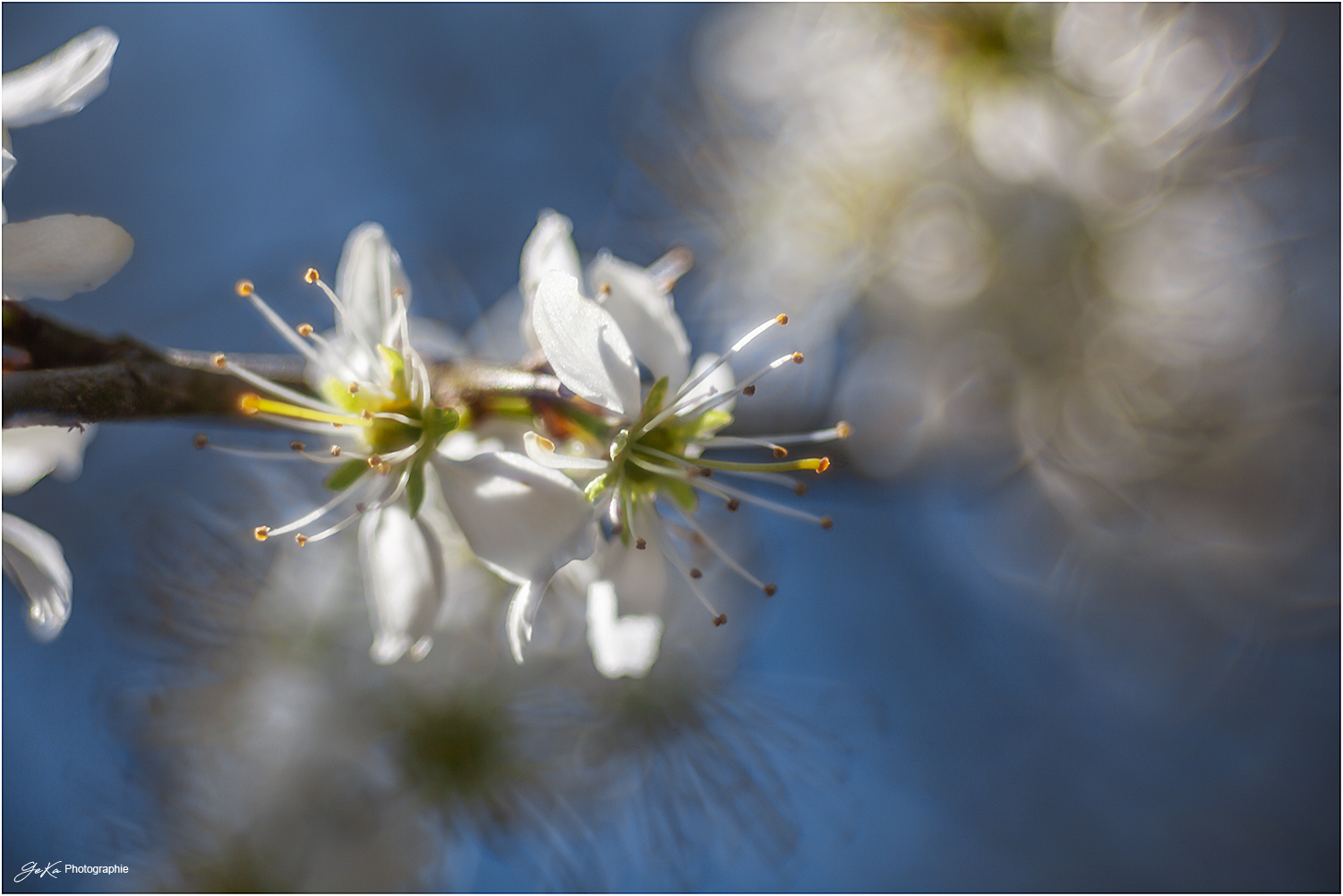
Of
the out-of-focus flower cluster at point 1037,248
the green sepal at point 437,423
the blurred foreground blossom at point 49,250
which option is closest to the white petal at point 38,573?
the blurred foreground blossom at point 49,250

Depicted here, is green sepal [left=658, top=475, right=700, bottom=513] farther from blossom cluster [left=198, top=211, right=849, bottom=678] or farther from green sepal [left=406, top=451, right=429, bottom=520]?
green sepal [left=406, top=451, right=429, bottom=520]

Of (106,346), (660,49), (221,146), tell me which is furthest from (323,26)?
(106,346)

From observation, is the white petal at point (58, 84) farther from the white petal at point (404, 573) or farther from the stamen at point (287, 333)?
the white petal at point (404, 573)

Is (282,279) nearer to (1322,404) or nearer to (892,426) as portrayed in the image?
(892,426)

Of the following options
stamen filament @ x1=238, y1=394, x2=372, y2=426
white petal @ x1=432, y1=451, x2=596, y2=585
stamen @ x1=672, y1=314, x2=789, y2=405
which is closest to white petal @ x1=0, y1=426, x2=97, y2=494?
stamen filament @ x1=238, y1=394, x2=372, y2=426

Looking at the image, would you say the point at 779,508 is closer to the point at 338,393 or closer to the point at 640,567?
the point at 640,567

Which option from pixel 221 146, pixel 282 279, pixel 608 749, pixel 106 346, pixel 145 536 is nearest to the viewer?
pixel 106 346

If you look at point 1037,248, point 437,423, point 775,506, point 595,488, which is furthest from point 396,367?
point 1037,248
